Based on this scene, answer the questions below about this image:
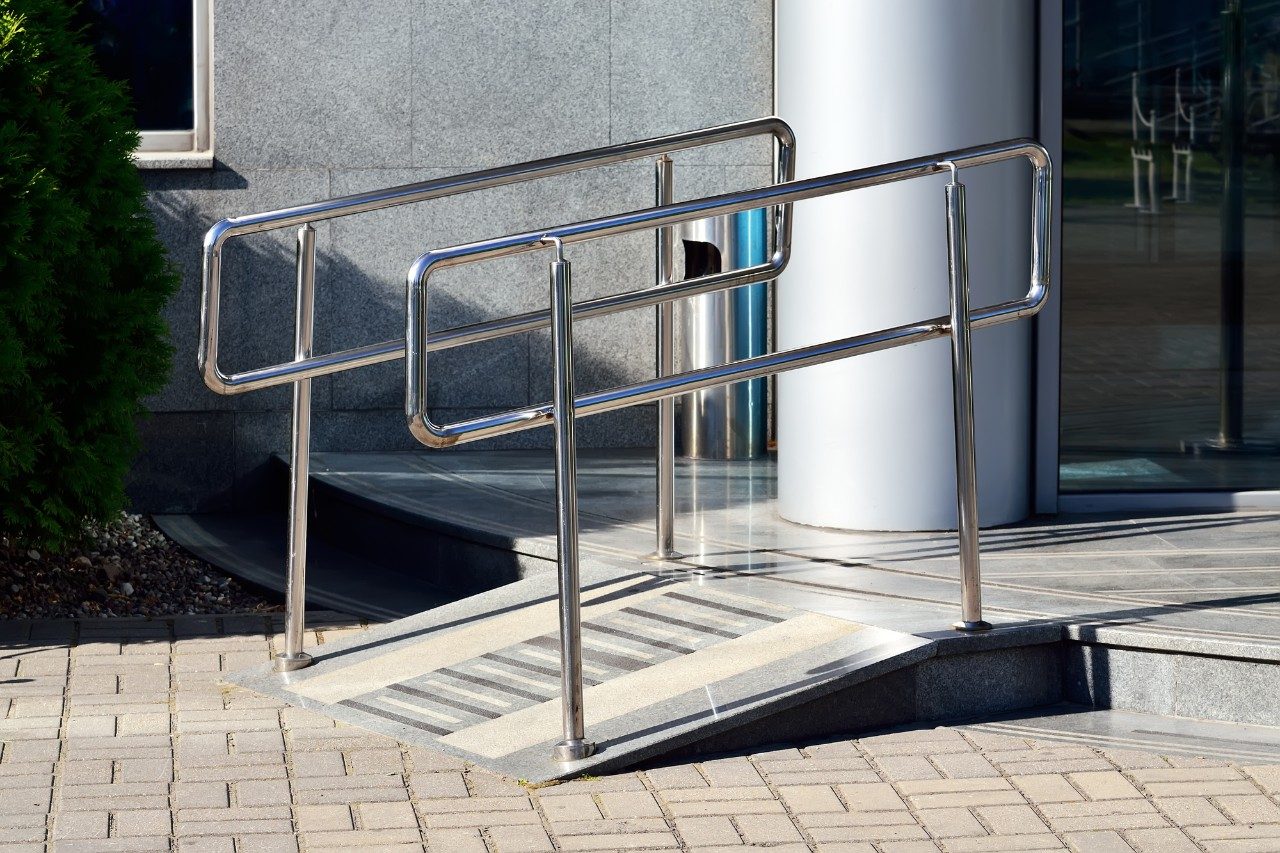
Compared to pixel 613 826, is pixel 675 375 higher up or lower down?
higher up

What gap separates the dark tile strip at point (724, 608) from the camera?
4721 mm

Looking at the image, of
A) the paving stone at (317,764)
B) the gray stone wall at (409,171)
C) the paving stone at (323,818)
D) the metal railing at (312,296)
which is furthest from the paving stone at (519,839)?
the gray stone wall at (409,171)

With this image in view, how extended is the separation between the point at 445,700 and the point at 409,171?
144 inches

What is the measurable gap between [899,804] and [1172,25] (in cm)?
356

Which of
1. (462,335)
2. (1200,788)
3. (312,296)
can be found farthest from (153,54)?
(1200,788)

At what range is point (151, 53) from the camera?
301 inches

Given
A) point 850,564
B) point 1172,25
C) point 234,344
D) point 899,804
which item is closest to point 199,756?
point 899,804

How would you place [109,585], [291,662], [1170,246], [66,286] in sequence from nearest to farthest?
[291,662], [66,286], [109,585], [1170,246]

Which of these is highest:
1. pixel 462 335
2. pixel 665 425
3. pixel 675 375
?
pixel 462 335

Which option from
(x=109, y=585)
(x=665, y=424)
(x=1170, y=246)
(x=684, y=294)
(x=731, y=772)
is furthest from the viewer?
(x=1170, y=246)

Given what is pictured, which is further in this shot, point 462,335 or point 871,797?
point 462,335

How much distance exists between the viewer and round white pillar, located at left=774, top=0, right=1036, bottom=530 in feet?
18.3

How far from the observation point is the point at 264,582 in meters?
6.22

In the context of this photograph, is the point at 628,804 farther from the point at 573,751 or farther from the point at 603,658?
the point at 603,658
